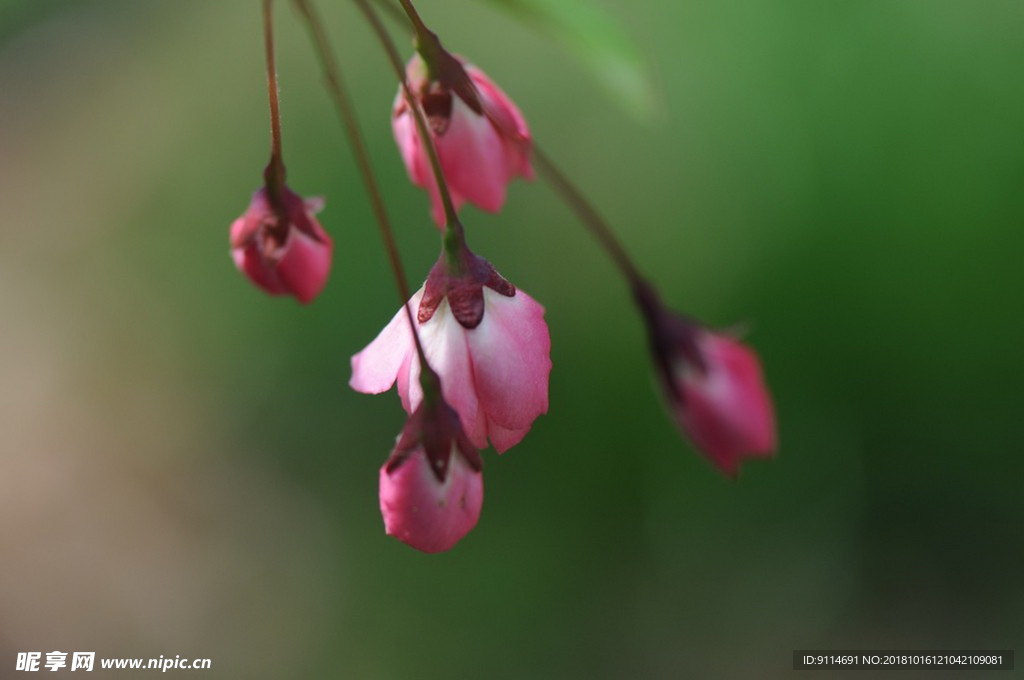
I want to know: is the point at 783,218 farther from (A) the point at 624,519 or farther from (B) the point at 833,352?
(A) the point at 624,519

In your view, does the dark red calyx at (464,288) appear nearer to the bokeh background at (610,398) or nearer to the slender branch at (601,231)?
the slender branch at (601,231)

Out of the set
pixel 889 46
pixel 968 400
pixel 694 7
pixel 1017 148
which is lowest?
pixel 968 400

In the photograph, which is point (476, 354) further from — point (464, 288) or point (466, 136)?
point (466, 136)

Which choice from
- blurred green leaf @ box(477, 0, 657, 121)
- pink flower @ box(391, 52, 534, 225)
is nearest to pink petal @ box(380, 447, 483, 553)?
pink flower @ box(391, 52, 534, 225)

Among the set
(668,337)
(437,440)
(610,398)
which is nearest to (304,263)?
(437,440)

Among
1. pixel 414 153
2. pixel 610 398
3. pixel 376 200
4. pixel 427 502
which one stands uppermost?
pixel 610 398

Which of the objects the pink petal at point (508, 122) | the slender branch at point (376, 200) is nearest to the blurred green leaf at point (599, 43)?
the pink petal at point (508, 122)

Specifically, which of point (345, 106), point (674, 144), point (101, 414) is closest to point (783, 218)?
point (674, 144)
